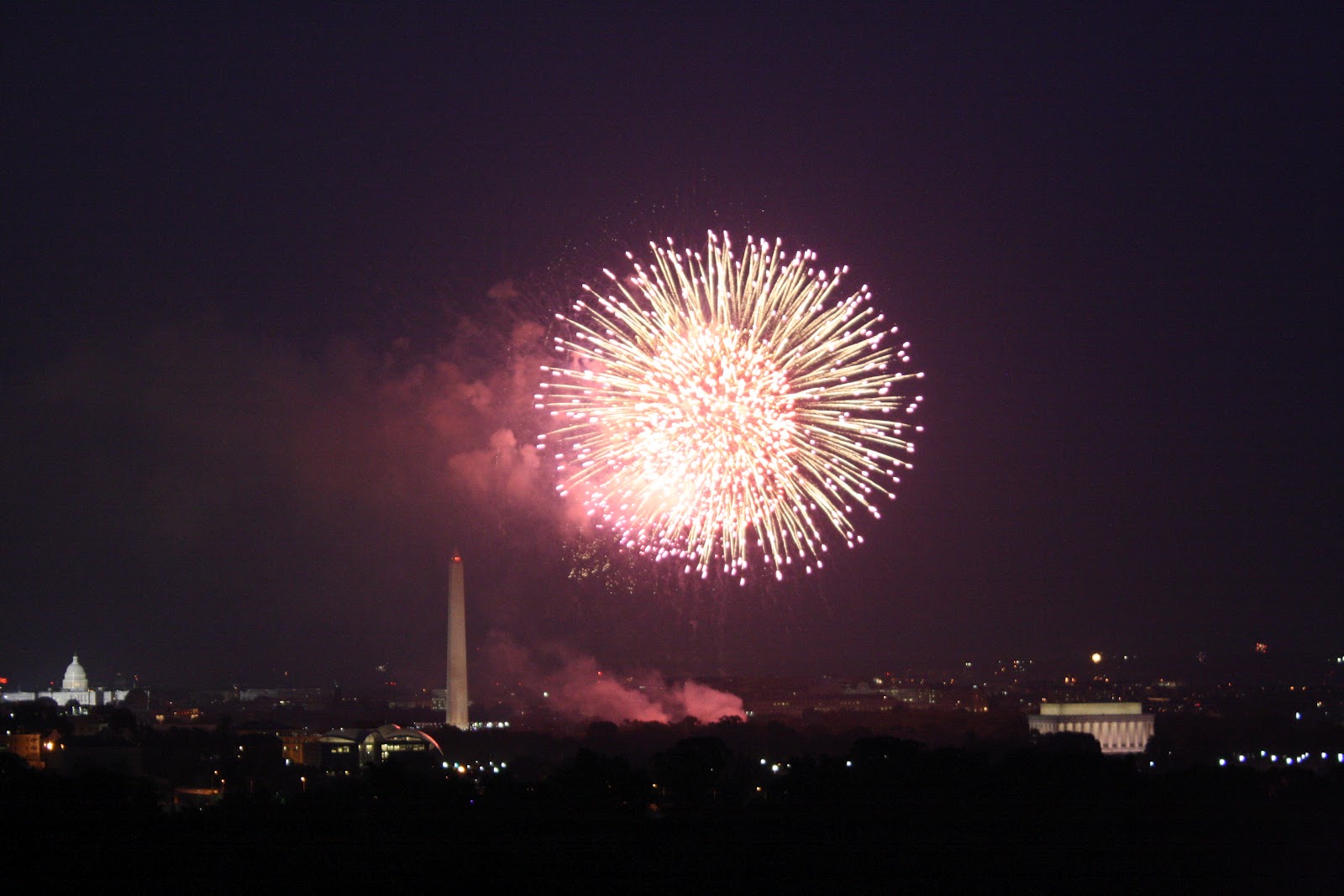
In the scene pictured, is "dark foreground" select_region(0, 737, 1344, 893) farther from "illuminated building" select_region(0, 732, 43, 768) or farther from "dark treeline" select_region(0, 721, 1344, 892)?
"illuminated building" select_region(0, 732, 43, 768)

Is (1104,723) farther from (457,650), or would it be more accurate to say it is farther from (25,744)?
(25,744)

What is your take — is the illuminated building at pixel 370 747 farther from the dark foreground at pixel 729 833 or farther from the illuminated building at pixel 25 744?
the dark foreground at pixel 729 833

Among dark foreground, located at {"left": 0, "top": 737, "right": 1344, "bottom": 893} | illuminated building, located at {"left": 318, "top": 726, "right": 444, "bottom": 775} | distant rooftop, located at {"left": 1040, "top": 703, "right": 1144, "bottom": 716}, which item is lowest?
dark foreground, located at {"left": 0, "top": 737, "right": 1344, "bottom": 893}

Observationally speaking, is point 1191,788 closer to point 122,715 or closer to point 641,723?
point 641,723

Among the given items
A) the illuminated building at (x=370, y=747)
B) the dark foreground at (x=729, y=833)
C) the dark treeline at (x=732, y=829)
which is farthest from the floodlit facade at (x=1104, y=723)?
the dark foreground at (x=729, y=833)

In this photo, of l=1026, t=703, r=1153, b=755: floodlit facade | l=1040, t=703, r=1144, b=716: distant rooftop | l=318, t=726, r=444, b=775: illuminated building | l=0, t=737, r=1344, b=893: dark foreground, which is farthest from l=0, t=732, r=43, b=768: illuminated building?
l=1040, t=703, r=1144, b=716: distant rooftop
